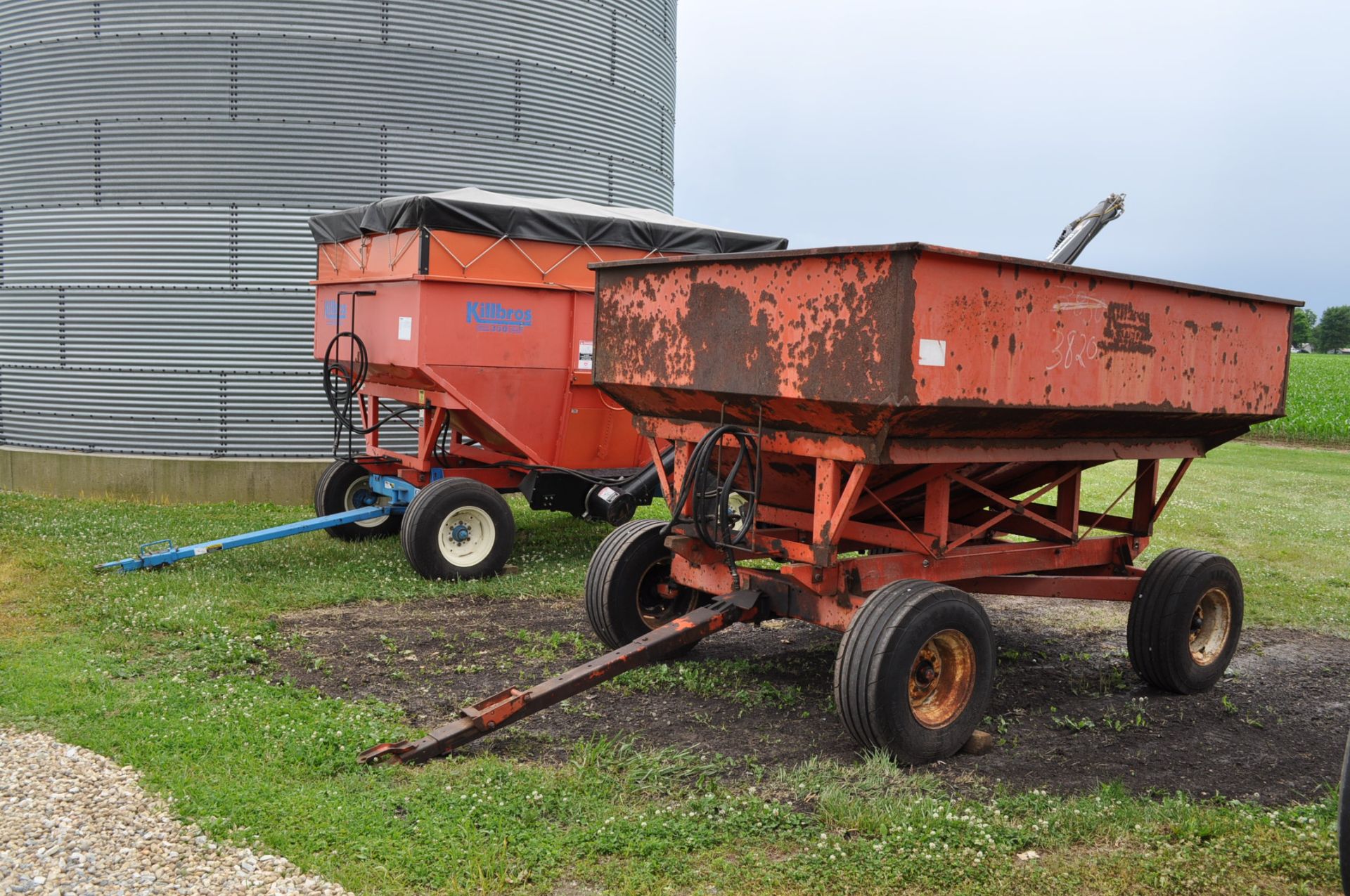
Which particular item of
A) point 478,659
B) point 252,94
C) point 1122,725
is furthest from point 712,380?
point 252,94

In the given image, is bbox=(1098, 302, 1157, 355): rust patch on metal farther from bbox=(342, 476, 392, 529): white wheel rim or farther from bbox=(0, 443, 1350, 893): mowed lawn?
bbox=(342, 476, 392, 529): white wheel rim

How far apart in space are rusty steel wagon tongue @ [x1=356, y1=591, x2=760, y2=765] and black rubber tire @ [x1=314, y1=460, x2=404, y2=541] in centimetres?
518

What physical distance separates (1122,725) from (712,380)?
279 centimetres

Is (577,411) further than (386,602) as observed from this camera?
Yes

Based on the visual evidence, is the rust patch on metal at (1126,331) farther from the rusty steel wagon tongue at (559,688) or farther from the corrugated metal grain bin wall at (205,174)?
the corrugated metal grain bin wall at (205,174)

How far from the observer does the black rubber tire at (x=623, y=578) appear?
6711mm

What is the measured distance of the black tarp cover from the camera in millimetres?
9148

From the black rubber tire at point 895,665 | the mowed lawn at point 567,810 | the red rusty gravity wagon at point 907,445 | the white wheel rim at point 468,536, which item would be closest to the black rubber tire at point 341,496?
the white wheel rim at point 468,536

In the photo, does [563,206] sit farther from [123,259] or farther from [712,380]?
[123,259]

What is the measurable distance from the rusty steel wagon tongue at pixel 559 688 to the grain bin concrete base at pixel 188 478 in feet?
25.5

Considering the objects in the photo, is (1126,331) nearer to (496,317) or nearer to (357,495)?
(496,317)

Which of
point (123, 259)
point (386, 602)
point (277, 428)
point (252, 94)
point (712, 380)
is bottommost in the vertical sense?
point (386, 602)

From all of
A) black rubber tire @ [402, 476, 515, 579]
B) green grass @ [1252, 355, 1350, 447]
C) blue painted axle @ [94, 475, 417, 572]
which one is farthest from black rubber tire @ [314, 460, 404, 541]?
green grass @ [1252, 355, 1350, 447]

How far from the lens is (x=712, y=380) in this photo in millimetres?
5953
